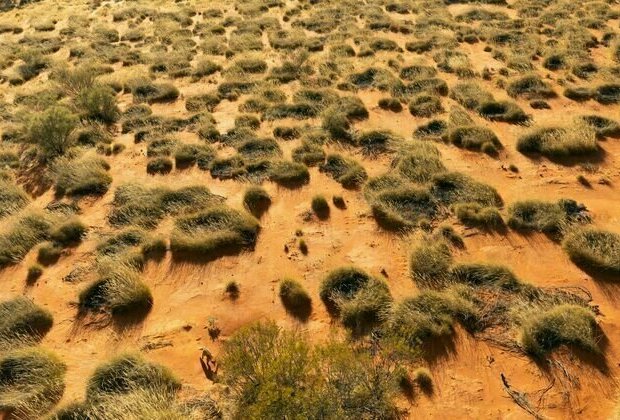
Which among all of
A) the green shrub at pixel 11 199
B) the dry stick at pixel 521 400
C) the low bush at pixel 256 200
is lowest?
the dry stick at pixel 521 400

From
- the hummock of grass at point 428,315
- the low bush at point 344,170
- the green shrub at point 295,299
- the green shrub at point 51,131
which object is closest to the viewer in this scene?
the hummock of grass at point 428,315

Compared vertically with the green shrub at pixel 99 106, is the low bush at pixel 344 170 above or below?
below

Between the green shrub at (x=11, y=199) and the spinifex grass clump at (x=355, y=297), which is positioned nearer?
the spinifex grass clump at (x=355, y=297)

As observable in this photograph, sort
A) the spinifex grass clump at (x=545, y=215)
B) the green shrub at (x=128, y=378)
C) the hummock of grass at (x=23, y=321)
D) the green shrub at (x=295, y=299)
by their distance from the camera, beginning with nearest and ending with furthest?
the green shrub at (x=128, y=378), the hummock of grass at (x=23, y=321), the green shrub at (x=295, y=299), the spinifex grass clump at (x=545, y=215)

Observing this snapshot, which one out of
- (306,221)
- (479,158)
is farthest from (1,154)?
(479,158)

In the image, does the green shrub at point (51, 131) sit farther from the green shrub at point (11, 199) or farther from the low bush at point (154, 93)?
the low bush at point (154, 93)

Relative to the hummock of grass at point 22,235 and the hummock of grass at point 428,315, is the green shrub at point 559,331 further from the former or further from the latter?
the hummock of grass at point 22,235

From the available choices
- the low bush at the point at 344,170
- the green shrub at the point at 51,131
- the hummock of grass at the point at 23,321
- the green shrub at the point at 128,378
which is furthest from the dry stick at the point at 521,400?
the green shrub at the point at 51,131
